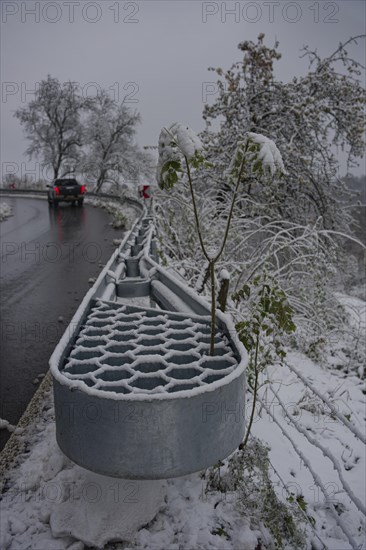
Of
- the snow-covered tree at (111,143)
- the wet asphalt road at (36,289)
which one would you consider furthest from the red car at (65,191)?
the snow-covered tree at (111,143)

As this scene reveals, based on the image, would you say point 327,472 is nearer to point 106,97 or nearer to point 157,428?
point 157,428

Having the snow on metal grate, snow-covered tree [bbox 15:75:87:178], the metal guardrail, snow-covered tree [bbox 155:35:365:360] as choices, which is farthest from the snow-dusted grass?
snow-covered tree [bbox 15:75:87:178]

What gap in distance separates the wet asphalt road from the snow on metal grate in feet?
5.00

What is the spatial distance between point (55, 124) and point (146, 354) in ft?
161

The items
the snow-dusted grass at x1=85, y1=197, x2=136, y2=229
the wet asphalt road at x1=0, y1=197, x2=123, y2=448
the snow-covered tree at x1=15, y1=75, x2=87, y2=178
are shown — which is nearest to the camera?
the wet asphalt road at x1=0, y1=197, x2=123, y2=448

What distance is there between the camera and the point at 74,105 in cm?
4588

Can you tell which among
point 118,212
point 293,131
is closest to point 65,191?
point 118,212

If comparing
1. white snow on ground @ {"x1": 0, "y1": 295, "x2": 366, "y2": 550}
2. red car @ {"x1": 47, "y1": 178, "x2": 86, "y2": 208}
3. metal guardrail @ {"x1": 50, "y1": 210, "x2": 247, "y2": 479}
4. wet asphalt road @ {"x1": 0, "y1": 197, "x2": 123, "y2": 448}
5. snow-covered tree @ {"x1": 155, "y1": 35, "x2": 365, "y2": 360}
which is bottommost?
wet asphalt road @ {"x1": 0, "y1": 197, "x2": 123, "y2": 448}

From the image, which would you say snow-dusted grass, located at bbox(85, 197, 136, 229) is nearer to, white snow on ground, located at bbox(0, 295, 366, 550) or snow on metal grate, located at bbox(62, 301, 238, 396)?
→ white snow on ground, located at bbox(0, 295, 366, 550)

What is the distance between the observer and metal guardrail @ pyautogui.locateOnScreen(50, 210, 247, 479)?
1.80 meters

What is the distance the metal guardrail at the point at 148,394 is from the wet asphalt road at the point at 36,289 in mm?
1619

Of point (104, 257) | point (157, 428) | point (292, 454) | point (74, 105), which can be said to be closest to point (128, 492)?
point (157, 428)

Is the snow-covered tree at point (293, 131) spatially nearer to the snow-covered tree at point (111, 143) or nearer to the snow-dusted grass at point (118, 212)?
the snow-dusted grass at point (118, 212)

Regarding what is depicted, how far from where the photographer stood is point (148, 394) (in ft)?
5.94
